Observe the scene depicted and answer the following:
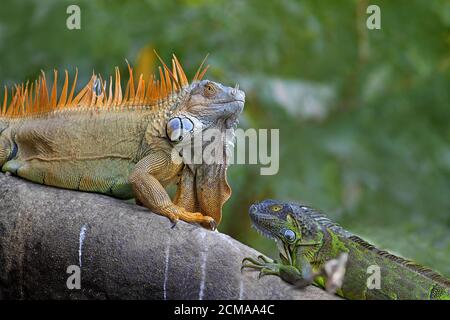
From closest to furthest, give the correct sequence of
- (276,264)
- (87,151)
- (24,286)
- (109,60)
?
(276,264) → (24,286) → (87,151) → (109,60)

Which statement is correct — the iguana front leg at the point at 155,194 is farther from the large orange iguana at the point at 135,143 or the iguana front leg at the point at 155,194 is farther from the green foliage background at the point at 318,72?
the green foliage background at the point at 318,72

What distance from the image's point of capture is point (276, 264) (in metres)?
5.60

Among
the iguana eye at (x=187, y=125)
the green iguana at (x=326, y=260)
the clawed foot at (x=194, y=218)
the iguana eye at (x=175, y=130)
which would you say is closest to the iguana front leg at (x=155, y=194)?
the clawed foot at (x=194, y=218)

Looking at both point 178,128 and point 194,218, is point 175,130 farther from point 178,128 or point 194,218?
point 194,218

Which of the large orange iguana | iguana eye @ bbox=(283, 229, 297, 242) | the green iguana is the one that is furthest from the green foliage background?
iguana eye @ bbox=(283, 229, 297, 242)

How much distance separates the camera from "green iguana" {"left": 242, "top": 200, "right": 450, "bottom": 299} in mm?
5672

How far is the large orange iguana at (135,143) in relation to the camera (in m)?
6.30

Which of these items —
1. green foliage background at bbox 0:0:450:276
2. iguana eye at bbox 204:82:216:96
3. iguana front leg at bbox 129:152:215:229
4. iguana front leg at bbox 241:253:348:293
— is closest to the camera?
iguana front leg at bbox 241:253:348:293

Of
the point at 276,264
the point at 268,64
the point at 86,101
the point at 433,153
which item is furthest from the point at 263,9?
the point at 276,264

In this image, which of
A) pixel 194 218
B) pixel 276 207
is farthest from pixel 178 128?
pixel 276 207

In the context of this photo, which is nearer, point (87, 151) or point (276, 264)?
point (276, 264)

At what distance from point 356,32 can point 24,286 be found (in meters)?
7.28

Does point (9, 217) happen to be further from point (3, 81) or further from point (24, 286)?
point (3, 81)

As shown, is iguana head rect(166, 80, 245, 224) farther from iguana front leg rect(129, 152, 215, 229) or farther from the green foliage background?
the green foliage background
